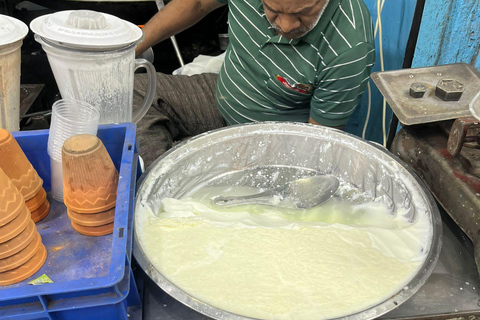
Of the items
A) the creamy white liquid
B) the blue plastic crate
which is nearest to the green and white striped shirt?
the creamy white liquid

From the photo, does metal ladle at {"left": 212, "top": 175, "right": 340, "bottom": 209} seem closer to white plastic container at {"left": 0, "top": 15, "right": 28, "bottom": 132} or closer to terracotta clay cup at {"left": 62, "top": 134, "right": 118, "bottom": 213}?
terracotta clay cup at {"left": 62, "top": 134, "right": 118, "bottom": 213}

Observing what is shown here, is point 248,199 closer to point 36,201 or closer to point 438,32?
point 36,201

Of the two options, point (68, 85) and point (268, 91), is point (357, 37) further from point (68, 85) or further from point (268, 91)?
point (68, 85)

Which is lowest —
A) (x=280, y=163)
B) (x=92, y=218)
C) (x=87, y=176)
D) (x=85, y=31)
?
(x=280, y=163)

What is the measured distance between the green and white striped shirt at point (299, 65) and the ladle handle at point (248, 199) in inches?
22.5

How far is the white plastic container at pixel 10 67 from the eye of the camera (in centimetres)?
87

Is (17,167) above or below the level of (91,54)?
below

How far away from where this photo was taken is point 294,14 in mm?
1226

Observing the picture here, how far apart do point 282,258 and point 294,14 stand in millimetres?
809

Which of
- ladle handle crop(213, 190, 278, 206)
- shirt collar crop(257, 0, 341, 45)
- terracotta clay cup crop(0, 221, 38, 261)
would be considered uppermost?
shirt collar crop(257, 0, 341, 45)

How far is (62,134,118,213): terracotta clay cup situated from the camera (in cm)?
74

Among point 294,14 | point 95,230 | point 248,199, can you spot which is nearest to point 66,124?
point 95,230

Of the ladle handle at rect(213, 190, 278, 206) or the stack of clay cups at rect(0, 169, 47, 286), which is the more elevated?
the stack of clay cups at rect(0, 169, 47, 286)

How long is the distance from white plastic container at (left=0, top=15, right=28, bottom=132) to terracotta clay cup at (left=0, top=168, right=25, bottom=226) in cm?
37
